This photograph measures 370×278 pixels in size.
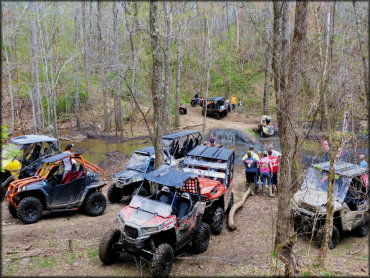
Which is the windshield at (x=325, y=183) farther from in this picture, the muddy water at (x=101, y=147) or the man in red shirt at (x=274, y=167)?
the muddy water at (x=101, y=147)

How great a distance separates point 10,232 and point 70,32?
129 ft

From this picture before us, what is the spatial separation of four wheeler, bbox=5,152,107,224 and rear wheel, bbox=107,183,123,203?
0.74 meters

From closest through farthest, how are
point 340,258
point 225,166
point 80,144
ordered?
1. point 340,258
2. point 225,166
3. point 80,144

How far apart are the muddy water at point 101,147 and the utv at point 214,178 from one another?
7.22 m

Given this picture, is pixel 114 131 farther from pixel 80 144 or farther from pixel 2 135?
pixel 2 135

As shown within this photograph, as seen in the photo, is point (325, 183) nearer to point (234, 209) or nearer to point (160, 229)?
point (234, 209)

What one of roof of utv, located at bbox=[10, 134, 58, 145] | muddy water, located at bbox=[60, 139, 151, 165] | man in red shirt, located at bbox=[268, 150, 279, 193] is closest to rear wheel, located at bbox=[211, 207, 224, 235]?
man in red shirt, located at bbox=[268, 150, 279, 193]

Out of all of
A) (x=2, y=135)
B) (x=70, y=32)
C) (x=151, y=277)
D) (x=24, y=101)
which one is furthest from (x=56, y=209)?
(x=70, y=32)

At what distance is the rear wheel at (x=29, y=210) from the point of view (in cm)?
757

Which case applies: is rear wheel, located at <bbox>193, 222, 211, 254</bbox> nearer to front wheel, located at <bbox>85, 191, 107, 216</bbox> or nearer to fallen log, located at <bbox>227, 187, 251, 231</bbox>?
fallen log, located at <bbox>227, 187, 251, 231</bbox>

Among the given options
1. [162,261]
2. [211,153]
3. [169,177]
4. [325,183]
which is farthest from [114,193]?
[325,183]

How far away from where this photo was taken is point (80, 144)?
19438 millimetres

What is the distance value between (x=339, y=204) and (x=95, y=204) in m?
6.57

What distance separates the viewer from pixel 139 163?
10.4 metres
